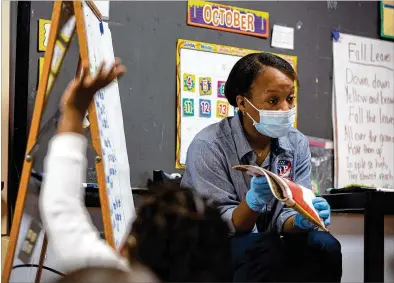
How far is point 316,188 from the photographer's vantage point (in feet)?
8.52

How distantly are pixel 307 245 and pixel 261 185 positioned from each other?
27 centimetres

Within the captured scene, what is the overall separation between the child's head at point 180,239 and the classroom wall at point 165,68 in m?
1.22

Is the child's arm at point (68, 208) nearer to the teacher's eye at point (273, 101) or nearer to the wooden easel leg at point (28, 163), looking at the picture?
the wooden easel leg at point (28, 163)

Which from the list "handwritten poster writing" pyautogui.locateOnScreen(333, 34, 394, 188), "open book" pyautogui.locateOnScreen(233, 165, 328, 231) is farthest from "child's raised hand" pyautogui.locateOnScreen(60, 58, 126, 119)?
"handwritten poster writing" pyautogui.locateOnScreen(333, 34, 394, 188)

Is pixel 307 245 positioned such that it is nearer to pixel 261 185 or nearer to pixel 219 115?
pixel 261 185

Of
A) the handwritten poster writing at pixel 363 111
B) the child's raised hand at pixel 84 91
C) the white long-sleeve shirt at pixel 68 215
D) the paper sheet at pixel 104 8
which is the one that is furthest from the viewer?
the handwritten poster writing at pixel 363 111

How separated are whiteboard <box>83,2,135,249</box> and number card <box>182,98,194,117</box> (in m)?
0.47

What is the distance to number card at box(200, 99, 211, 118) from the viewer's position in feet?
7.79

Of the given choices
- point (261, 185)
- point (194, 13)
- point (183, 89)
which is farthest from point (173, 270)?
point (194, 13)

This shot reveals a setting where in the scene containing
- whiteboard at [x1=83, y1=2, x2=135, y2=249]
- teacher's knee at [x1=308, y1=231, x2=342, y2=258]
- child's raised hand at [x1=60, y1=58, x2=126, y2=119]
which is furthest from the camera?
teacher's knee at [x1=308, y1=231, x2=342, y2=258]

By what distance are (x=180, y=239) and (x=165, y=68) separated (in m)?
1.56

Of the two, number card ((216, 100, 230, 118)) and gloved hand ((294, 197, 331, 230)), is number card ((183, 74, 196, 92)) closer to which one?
number card ((216, 100, 230, 118))

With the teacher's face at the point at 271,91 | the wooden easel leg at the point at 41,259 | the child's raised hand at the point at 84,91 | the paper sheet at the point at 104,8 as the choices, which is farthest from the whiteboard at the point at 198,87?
the child's raised hand at the point at 84,91

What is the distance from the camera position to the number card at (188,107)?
2.33 m
